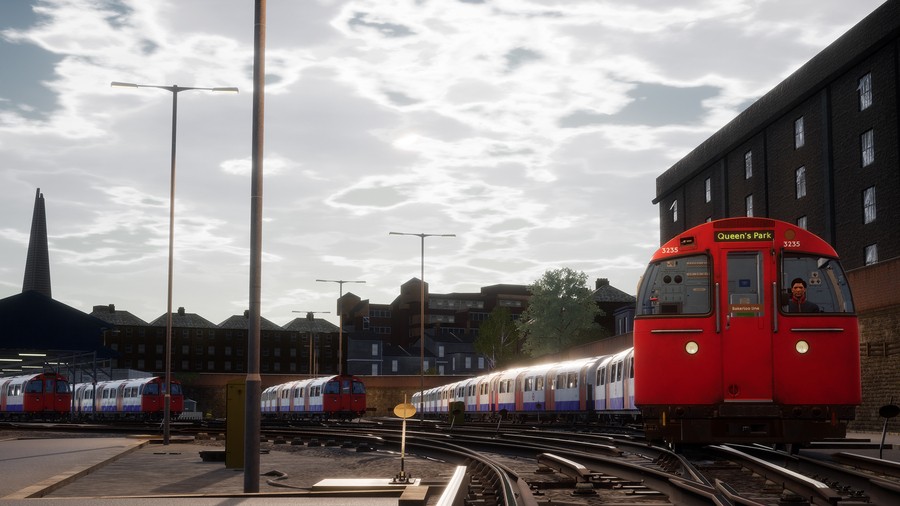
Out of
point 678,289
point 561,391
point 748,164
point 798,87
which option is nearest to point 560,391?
point 561,391

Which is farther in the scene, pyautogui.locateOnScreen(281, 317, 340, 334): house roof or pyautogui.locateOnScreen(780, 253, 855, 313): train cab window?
pyautogui.locateOnScreen(281, 317, 340, 334): house roof

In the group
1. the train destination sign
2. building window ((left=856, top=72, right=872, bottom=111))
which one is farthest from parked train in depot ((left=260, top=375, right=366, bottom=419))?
the train destination sign

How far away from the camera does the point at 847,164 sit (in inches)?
1836

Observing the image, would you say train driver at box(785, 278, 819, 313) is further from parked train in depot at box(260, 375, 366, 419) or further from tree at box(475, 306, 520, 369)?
tree at box(475, 306, 520, 369)

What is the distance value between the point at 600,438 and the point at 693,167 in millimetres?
39810

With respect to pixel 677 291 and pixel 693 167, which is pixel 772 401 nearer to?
pixel 677 291

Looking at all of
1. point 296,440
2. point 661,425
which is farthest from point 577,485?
point 296,440

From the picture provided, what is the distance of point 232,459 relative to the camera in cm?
1995

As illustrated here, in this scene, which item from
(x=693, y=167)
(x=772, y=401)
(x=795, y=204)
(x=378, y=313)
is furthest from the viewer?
(x=378, y=313)

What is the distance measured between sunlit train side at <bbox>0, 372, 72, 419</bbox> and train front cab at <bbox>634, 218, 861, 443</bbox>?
6370cm

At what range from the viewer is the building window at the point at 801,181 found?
2005 inches

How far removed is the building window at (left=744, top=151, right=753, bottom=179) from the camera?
5747 centimetres

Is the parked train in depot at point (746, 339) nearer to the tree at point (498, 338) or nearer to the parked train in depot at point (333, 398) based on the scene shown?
the parked train in depot at point (333, 398)

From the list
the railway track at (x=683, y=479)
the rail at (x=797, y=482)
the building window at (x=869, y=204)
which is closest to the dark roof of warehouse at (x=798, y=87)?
the building window at (x=869, y=204)
